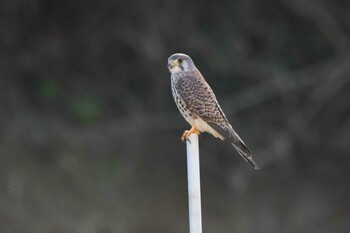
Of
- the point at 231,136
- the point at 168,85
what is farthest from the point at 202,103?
the point at 168,85

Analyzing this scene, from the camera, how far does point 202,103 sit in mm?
4223

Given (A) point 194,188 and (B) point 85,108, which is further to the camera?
(B) point 85,108

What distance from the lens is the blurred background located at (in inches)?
316

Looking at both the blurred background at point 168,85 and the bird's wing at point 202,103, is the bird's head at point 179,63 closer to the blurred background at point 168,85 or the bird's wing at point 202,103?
the bird's wing at point 202,103

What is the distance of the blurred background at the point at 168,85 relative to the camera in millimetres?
8016

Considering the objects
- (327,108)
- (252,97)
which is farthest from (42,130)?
(327,108)

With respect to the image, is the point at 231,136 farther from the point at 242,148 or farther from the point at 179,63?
the point at 179,63

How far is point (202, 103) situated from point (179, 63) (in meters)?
0.30

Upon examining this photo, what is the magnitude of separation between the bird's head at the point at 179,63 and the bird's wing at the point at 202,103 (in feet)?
0.22

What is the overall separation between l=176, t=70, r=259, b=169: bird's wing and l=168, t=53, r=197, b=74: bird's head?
0.22 ft

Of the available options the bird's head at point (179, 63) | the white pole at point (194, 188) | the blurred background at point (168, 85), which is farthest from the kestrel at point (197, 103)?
the blurred background at point (168, 85)

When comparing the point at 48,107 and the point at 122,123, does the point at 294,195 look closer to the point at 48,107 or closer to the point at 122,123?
the point at 122,123

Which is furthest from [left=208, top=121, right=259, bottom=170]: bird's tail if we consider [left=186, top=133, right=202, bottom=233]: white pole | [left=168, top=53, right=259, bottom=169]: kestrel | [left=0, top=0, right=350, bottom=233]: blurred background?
[left=0, top=0, right=350, bottom=233]: blurred background

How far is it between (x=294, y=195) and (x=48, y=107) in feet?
7.55
